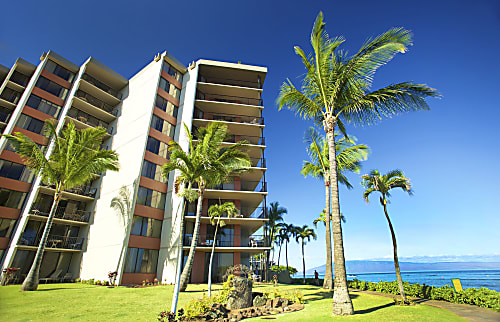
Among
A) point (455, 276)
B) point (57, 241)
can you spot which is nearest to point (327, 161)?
point (57, 241)

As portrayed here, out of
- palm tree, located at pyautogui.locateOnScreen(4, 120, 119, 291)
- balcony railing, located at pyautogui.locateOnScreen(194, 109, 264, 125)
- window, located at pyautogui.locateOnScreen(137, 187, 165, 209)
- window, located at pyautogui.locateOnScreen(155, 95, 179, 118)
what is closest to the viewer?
palm tree, located at pyautogui.locateOnScreen(4, 120, 119, 291)

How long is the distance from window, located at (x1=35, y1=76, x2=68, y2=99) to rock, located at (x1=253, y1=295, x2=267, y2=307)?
101 feet

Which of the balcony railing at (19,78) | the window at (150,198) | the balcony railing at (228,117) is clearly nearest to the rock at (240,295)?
the window at (150,198)

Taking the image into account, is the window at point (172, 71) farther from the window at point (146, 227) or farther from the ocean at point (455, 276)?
the ocean at point (455, 276)

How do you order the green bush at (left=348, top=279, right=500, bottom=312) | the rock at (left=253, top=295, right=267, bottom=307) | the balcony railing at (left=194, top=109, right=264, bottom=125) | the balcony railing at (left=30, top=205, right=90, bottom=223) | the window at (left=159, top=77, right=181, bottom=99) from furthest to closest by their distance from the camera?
1. the balcony railing at (left=194, top=109, right=264, bottom=125)
2. the window at (left=159, top=77, right=181, bottom=99)
3. the balcony railing at (left=30, top=205, right=90, bottom=223)
4. the rock at (left=253, top=295, right=267, bottom=307)
5. the green bush at (left=348, top=279, right=500, bottom=312)

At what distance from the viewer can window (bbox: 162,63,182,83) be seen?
29.5m

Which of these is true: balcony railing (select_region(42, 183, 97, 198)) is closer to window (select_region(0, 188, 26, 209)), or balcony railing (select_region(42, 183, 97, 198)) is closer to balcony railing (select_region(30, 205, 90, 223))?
balcony railing (select_region(30, 205, 90, 223))

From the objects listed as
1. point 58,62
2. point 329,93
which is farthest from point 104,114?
point 329,93

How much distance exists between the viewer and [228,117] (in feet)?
103

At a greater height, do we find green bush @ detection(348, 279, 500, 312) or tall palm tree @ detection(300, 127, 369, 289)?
tall palm tree @ detection(300, 127, 369, 289)

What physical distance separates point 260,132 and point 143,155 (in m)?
13.6

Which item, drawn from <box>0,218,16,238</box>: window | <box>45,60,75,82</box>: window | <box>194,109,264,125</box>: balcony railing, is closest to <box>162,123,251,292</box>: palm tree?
<box>194,109,264,125</box>: balcony railing

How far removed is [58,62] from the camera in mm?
28453

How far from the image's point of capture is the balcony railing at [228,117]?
30.3m
